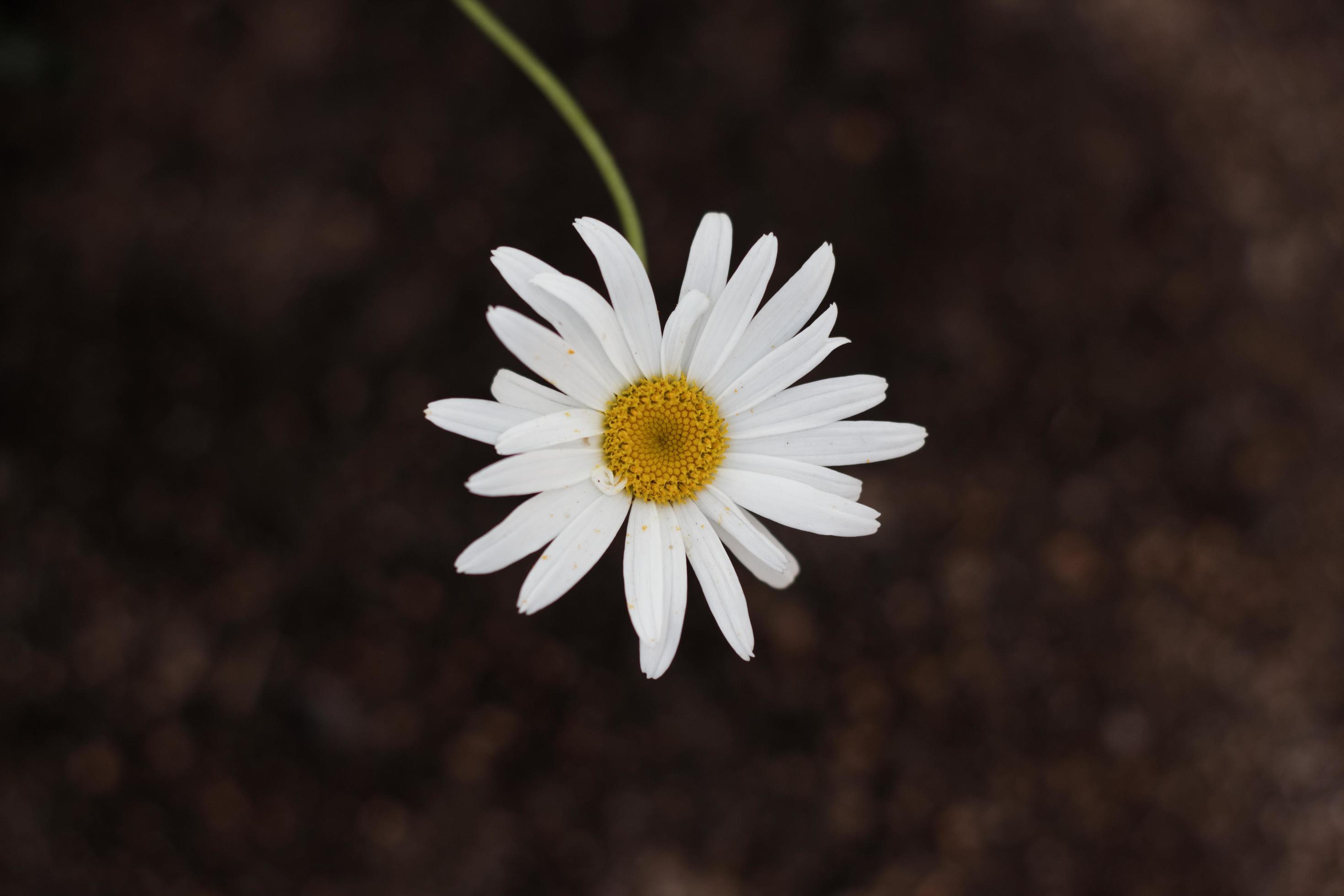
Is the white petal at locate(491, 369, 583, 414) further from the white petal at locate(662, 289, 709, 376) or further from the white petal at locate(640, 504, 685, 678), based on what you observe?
the white petal at locate(640, 504, 685, 678)

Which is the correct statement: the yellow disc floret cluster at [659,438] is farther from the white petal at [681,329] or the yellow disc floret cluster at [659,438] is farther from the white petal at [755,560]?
the white petal at [755,560]

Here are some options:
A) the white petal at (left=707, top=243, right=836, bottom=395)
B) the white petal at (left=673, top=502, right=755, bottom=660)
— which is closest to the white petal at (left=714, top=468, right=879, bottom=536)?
the white petal at (left=673, top=502, right=755, bottom=660)

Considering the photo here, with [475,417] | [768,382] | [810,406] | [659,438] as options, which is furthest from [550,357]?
Answer: [810,406]

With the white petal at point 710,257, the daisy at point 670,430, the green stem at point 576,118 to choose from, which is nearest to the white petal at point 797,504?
the daisy at point 670,430

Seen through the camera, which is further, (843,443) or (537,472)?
(843,443)

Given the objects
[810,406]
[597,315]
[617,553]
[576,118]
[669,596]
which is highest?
[576,118]

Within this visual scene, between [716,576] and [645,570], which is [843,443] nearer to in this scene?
[716,576]

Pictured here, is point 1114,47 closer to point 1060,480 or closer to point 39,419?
point 1060,480
